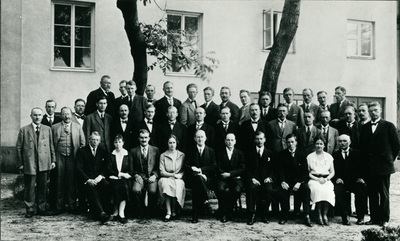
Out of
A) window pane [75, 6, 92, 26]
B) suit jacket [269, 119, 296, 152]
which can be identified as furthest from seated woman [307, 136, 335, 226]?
window pane [75, 6, 92, 26]

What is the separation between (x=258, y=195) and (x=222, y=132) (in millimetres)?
1201

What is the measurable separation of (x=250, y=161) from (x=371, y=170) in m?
1.82

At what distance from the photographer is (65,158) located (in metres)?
7.08

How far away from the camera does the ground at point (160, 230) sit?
224 inches

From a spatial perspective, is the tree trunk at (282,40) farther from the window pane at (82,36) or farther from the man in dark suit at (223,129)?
the window pane at (82,36)

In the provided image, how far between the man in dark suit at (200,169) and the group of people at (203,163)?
2 cm

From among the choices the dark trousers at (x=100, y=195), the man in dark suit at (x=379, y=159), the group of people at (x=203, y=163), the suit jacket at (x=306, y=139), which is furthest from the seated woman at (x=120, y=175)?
the man in dark suit at (x=379, y=159)

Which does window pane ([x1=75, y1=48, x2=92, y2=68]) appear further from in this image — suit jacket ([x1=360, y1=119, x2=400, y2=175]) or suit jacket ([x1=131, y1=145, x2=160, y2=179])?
suit jacket ([x1=360, y1=119, x2=400, y2=175])

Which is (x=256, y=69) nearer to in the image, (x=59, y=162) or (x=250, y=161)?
(x=250, y=161)

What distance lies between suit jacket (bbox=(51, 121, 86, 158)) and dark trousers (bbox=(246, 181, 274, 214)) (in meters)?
2.78

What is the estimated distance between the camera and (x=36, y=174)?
685cm

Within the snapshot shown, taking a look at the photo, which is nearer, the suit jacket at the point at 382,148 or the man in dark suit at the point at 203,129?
the suit jacket at the point at 382,148

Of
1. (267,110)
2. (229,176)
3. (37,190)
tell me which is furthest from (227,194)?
(37,190)

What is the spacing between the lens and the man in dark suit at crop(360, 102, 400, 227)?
6648mm
